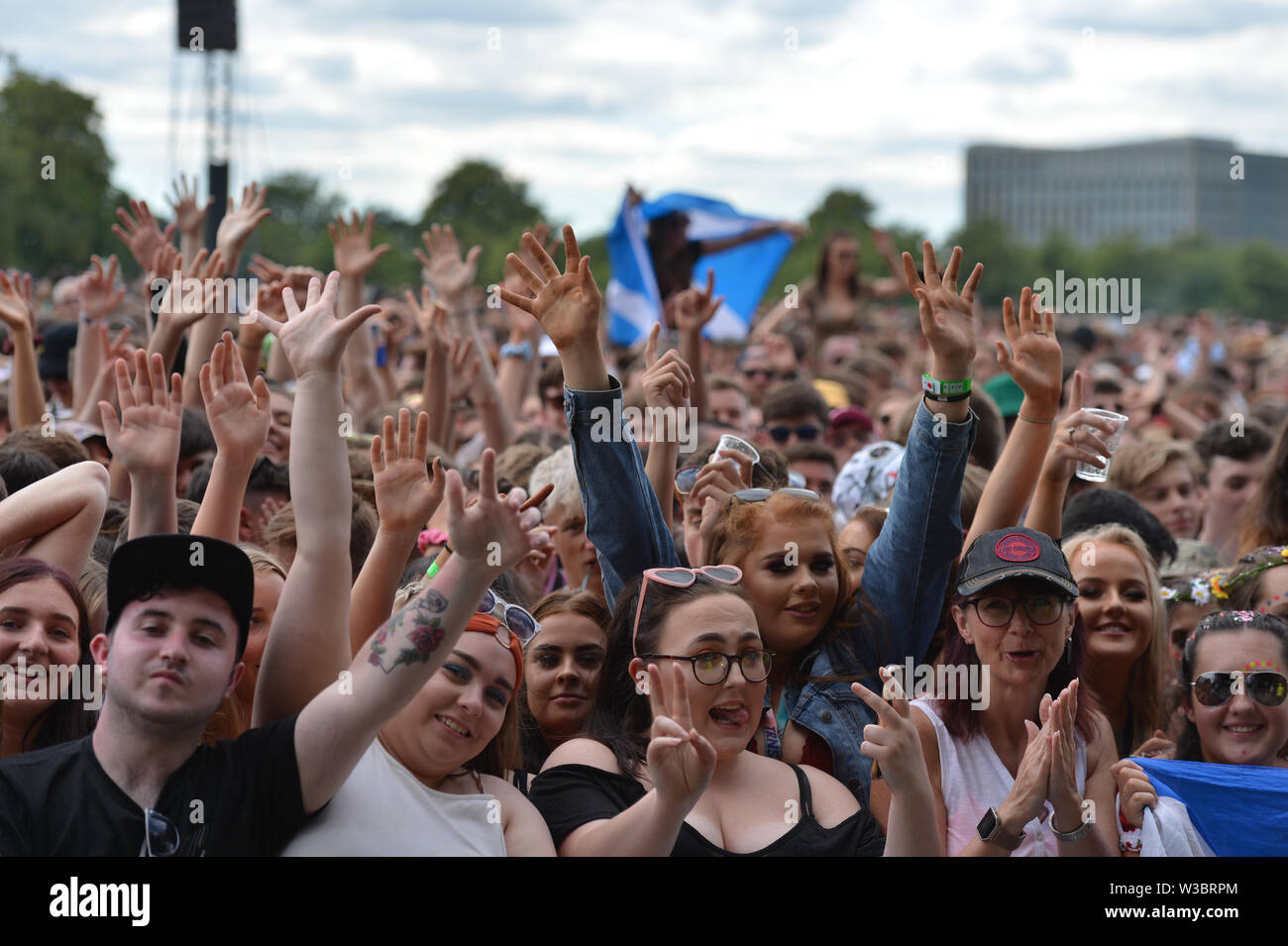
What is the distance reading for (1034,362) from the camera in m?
4.30

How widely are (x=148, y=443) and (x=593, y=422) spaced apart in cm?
112

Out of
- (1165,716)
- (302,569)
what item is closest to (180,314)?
(302,569)

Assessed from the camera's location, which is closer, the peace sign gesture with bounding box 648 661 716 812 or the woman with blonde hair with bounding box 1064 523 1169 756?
the peace sign gesture with bounding box 648 661 716 812

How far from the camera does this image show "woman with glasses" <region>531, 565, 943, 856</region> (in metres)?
3.05

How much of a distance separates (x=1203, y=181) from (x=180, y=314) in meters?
166

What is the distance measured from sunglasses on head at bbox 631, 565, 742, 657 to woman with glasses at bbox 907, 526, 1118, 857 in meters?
0.61

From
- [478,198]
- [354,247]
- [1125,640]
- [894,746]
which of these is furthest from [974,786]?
[478,198]

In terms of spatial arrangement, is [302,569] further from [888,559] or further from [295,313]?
[888,559]

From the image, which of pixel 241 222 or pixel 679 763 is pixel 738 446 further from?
pixel 241 222

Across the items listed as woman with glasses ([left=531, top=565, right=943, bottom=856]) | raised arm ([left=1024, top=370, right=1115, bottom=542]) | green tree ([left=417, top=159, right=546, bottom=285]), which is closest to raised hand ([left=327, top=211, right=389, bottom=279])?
raised arm ([left=1024, top=370, right=1115, bottom=542])

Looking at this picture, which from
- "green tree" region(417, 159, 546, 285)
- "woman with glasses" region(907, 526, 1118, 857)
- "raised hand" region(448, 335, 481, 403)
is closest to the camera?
"woman with glasses" region(907, 526, 1118, 857)

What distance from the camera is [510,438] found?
738cm

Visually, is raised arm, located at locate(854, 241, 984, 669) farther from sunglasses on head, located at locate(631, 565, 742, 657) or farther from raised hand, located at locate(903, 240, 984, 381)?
sunglasses on head, located at locate(631, 565, 742, 657)

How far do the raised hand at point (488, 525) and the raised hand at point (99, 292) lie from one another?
4.45 metres
